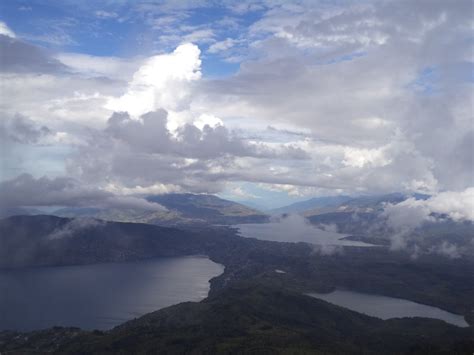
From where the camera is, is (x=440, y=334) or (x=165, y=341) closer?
(x=165, y=341)

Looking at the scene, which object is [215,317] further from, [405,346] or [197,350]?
[405,346]

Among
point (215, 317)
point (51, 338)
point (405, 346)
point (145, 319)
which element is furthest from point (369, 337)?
point (51, 338)

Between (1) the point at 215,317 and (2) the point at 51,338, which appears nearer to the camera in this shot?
(2) the point at 51,338

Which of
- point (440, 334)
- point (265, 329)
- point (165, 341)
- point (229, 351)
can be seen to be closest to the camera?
point (229, 351)

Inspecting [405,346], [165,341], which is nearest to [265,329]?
[165,341]

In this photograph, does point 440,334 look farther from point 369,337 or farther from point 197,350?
point 197,350

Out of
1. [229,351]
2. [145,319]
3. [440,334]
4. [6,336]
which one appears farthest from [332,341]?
[6,336]

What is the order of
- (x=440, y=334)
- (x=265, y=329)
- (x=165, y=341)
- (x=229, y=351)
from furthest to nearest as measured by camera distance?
(x=440, y=334) → (x=265, y=329) → (x=165, y=341) → (x=229, y=351)

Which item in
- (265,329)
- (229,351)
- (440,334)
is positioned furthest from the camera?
(440,334)
